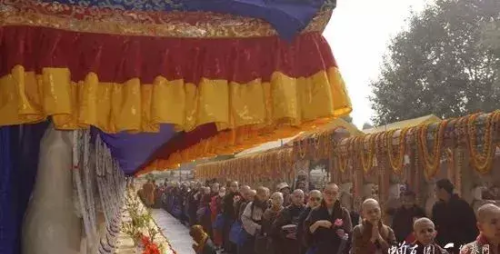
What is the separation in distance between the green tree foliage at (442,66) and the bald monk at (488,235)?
60.4ft

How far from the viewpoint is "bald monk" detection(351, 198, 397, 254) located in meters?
4.62

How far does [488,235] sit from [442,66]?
19897 mm

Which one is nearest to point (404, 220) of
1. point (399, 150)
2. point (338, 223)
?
point (338, 223)

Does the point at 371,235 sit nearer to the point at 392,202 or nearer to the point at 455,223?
the point at 455,223

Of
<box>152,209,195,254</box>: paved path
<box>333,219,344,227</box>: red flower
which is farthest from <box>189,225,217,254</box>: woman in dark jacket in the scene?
<box>152,209,195,254</box>: paved path

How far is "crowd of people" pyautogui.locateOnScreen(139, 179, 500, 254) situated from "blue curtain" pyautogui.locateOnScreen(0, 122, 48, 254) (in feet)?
8.78

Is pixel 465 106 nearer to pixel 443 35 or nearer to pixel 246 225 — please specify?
pixel 443 35

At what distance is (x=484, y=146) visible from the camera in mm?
5824

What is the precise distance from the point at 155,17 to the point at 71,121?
0.43 meters

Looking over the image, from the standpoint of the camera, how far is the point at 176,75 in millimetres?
1840

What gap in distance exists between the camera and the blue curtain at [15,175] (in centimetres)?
199

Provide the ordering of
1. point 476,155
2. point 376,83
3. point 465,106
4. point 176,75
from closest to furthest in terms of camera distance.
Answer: point 176,75, point 476,155, point 465,106, point 376,83

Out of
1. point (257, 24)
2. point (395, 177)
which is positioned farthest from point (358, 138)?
point (257, 24)

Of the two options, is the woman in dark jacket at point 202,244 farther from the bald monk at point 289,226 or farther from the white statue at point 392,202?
the white statue at point 392,202
